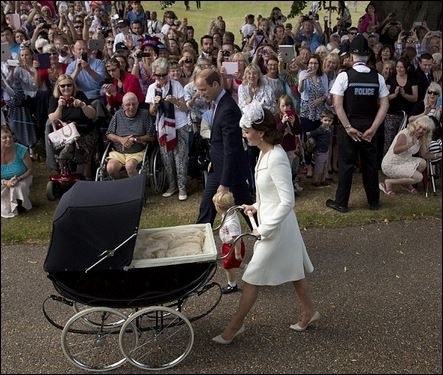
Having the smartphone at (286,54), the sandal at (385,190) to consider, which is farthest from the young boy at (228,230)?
the smartphone at (286,54)

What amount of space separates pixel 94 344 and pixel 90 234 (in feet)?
3.09

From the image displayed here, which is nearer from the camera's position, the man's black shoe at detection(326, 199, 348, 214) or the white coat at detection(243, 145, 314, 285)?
the white coat at detection(243, 145, 314, 285)

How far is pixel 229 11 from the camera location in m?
13.5

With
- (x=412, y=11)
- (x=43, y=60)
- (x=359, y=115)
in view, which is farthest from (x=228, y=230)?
(x=412, y=11)

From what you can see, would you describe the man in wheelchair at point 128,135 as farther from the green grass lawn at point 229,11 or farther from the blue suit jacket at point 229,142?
the green grass lawn at point 229,11

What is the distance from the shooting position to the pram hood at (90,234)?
329cm

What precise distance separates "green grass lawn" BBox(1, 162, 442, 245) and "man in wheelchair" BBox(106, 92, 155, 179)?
65 centimetres

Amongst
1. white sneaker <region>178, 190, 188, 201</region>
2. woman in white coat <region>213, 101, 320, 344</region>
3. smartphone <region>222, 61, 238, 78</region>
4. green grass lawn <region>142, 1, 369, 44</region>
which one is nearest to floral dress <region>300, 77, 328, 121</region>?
smartphone <region>222, 61, 238, 78</region>

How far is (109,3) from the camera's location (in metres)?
16.6

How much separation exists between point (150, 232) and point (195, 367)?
1.04 metres

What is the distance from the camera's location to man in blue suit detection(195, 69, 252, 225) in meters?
4.16

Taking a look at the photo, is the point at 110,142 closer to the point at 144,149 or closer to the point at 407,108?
the point at 144,149

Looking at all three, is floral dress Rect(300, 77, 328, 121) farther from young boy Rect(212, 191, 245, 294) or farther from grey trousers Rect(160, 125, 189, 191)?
young boy Rect(212, 191, 245, 294)

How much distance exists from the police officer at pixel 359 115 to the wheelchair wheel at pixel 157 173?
2249mm
